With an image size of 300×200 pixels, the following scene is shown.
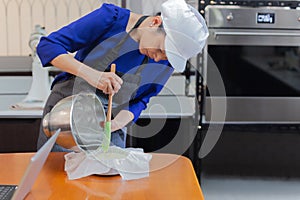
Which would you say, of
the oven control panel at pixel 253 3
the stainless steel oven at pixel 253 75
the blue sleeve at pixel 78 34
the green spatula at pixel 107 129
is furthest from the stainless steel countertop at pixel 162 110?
the green spatula at pixel 107 129

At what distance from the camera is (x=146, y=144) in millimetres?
2195

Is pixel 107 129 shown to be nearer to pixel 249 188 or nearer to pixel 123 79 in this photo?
pixel 123 79

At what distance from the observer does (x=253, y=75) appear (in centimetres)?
218

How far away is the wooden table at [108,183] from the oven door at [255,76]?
1.07 meters

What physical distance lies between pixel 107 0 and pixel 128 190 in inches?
70.9

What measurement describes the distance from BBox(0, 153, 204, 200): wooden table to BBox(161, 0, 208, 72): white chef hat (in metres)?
0.32

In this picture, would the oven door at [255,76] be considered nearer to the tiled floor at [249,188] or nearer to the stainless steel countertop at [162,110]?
the stainless steel countertop at [162,110]

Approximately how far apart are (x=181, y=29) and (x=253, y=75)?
1.24m

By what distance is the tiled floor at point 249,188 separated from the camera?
2166 millimetres

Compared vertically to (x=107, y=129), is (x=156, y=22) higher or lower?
higher

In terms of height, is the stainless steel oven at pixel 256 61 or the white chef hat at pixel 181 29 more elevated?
the white chef hat at pixel 181 29

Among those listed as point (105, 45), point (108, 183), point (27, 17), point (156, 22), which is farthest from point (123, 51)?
point (27, 17)

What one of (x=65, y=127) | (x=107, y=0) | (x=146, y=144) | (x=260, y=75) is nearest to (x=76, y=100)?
(x=65, y=127)

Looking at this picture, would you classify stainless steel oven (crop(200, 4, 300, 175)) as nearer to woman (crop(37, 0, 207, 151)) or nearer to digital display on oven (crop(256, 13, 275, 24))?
digital display on oven (crop(256, 13, 275, 24))
